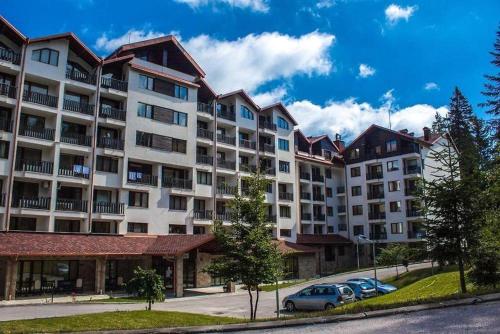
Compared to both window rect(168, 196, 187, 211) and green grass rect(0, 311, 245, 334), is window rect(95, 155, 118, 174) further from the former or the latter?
green grass rect(0, 311, 245, 334)

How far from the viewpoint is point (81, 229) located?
127 ft

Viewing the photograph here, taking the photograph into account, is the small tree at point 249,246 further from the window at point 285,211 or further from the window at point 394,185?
the window at point 394,185

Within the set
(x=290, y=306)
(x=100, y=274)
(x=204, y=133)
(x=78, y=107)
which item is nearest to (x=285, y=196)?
(x=204, y=133)

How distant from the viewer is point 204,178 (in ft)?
158

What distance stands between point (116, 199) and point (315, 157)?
106ft

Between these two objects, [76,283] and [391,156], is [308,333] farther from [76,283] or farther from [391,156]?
[391,156]

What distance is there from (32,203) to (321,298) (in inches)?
886

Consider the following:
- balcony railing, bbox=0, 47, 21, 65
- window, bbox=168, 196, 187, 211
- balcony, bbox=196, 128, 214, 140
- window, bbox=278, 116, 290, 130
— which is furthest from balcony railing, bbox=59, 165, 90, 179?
window, bbox=278, 116, 290, 130

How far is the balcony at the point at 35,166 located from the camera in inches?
1412

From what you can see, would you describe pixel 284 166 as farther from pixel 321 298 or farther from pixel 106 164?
pixel 321 298

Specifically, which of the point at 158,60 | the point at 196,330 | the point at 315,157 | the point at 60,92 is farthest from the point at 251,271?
the point at 315,157

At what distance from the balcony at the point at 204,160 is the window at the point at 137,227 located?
8.65 meters

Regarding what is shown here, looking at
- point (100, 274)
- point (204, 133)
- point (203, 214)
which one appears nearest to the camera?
point (100, 274)

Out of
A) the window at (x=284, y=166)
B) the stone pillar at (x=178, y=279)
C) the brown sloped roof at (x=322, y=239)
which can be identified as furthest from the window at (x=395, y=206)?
the stone pillar at (x=178, y=279)
